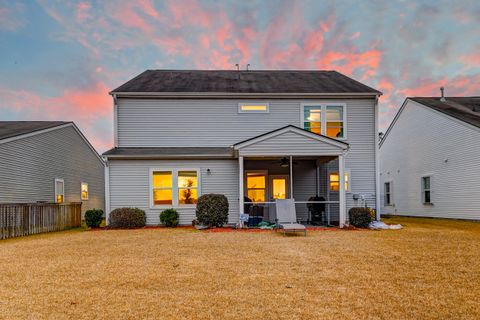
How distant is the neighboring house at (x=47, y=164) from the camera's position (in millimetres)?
15469

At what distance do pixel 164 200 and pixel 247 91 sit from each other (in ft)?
20.1

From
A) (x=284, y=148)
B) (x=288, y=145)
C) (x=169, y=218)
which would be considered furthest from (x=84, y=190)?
(x=288, y=145)

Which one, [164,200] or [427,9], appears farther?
[427,9]

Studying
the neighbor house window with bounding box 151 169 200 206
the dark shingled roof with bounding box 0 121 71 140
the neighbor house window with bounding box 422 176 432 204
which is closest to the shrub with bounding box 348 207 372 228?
the neighbor house window with bounding box 151 169 200 206

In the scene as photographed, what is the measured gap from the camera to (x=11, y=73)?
72.6ft

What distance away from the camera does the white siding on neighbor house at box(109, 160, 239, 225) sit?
1460cm

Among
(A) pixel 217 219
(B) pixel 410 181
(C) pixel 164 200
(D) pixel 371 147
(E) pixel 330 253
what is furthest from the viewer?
(B) pixel 410 181

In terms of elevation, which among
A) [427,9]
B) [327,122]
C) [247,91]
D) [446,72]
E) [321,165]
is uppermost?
[427,9]

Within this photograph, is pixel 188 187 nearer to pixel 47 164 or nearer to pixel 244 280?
pixel 47 164

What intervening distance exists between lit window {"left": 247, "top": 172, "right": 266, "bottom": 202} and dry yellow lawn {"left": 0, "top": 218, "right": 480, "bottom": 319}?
6941mm

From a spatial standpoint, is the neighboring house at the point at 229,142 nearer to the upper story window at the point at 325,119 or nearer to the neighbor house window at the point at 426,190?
the upper story window at the point at 325,119

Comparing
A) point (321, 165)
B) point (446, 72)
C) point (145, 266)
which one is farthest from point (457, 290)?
point (446, 72)

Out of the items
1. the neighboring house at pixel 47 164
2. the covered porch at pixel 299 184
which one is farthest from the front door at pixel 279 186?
the neighboring house at pixel 47 164

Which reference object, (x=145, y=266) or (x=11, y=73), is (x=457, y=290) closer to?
(x=145, y=266)
